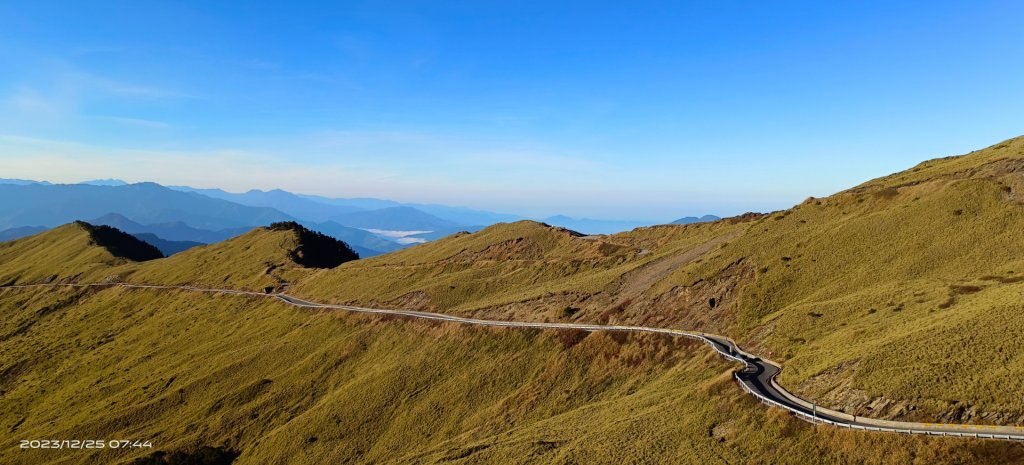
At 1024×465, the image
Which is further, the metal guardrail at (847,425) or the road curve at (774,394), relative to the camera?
the road curve at (774,394)

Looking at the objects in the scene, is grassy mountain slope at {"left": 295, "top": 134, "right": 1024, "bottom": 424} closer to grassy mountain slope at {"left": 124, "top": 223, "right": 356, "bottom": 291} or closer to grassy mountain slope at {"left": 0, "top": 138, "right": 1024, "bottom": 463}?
grassy mountain slope at {"left": 0, "top": 138, "right": 1024, "bottom": 463}

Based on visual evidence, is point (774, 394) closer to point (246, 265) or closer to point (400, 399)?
point (400, 399)

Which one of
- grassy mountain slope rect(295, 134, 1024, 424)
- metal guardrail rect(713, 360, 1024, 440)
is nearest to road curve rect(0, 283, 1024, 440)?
metal guardrail rect(713, 360, 1024, 440)

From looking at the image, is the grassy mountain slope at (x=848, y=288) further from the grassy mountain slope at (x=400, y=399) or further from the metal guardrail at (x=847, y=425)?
the grassy mountain slope at (x=400, y=399)

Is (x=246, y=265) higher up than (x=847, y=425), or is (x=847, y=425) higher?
(x=847, y=425)

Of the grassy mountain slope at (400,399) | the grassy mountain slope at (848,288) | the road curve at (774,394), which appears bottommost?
the grassy mountain slope at (400,399)

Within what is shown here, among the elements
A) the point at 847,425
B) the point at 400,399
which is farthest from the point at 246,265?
the point at 847,425

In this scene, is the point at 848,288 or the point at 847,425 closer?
the point at 847,425

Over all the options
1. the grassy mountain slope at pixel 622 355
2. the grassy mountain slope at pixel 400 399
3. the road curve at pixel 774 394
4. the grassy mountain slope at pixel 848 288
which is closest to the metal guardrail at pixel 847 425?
the road curve at pixel 774 394

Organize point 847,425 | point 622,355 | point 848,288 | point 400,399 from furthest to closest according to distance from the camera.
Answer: point 400,399, point 622,355, point 848,288, point 847,425

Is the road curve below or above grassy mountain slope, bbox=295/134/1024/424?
below

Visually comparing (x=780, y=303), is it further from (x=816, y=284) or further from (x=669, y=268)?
(x=669, y=268)

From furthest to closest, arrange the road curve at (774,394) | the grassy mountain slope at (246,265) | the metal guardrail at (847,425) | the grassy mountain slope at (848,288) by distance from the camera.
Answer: the grassy mountain slope at (246,265) → the grassy mountain slope at (848,288) → the road curve at (774,394) → the metal guardrail at (847,425)

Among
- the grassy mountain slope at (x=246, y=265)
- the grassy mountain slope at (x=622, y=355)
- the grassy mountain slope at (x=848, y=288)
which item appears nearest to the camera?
the grassy mountain slope at (x=848, y=288)
